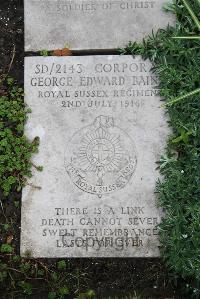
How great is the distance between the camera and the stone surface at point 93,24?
13.7ft

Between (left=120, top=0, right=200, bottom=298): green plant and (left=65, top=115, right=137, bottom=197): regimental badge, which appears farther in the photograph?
(left=65, top=115, right=137, bottom=197): regimental badge

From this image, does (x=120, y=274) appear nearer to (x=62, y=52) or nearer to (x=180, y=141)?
(x=180, y=141)

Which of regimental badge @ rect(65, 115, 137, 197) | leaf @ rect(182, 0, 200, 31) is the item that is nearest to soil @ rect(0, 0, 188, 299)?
regimental badge @ rect(65, 115, 137, 197)

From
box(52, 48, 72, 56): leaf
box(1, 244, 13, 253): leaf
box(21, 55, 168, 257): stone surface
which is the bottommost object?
box(1, 244, 13, 253): leaf

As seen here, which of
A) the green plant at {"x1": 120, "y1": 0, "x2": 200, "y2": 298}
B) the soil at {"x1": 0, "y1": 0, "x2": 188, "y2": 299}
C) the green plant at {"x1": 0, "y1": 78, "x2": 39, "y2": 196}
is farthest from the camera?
the green plant at {"x1": 0, "y1": 78, "x2": 39, "y2": 196}

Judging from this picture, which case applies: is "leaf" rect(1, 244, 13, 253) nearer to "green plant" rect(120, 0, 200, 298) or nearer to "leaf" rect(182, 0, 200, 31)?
"green plant" rect(120, 0, 200, 298)

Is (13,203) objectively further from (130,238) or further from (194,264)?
(194,264)

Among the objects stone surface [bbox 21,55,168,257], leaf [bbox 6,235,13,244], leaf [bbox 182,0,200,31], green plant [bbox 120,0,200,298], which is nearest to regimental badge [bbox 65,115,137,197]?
stone surface [bbox 21,55,168,257]

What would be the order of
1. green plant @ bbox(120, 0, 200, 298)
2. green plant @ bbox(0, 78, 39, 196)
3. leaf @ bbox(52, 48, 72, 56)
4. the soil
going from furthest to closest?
1. leaf @ bbox(52, 48, 72, 56)
2. green plant @ bbox(0, 78, 39, 196)
3. the soil
4. green plant @ bbox(120, 0, 200, 298)

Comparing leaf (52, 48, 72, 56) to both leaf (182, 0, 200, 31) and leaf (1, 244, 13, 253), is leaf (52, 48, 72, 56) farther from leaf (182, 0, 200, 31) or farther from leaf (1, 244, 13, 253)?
leaf (1, 244, 13, 253)

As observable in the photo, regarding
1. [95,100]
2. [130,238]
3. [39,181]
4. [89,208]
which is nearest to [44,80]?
[95,100]

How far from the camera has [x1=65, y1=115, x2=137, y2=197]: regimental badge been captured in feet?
13.1

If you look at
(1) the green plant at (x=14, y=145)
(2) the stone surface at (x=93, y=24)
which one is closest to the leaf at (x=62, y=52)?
(2) the stone surface at (x=93, y=24)

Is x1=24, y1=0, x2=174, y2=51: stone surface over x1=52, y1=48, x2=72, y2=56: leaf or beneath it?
over
